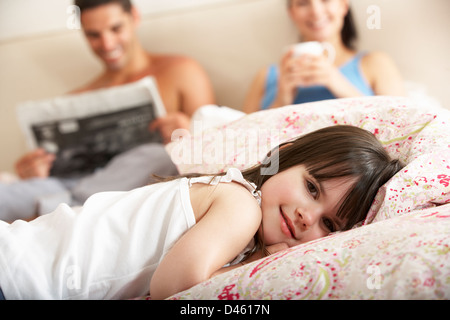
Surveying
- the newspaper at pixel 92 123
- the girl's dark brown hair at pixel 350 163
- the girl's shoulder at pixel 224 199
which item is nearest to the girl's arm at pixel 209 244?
the girl's shoulder at pixel 224 199

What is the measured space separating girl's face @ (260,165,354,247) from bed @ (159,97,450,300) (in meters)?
0.06

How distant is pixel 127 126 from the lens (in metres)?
1.34

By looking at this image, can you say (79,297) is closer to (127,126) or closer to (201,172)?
(201,172)

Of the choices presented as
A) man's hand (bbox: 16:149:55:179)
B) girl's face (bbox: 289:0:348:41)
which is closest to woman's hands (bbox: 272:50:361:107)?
girl's face (bbox: 289:0:348:41)

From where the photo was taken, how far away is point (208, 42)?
1482mm

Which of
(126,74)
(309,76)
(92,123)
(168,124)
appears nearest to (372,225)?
(309,76)

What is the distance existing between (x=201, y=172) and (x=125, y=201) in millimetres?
182

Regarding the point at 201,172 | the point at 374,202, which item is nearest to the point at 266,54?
the point at 201,172

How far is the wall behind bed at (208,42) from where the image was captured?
48.7 inches

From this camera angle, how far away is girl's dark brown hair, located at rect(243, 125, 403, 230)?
0.68 m

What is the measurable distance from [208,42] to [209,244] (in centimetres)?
104

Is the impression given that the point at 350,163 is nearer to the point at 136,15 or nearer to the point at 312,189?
the point at 312,189

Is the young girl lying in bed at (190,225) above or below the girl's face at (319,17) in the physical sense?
below

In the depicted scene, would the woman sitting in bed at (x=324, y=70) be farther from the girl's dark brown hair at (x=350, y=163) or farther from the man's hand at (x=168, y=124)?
the girl's dark brown hair at (x=350, y=163)
